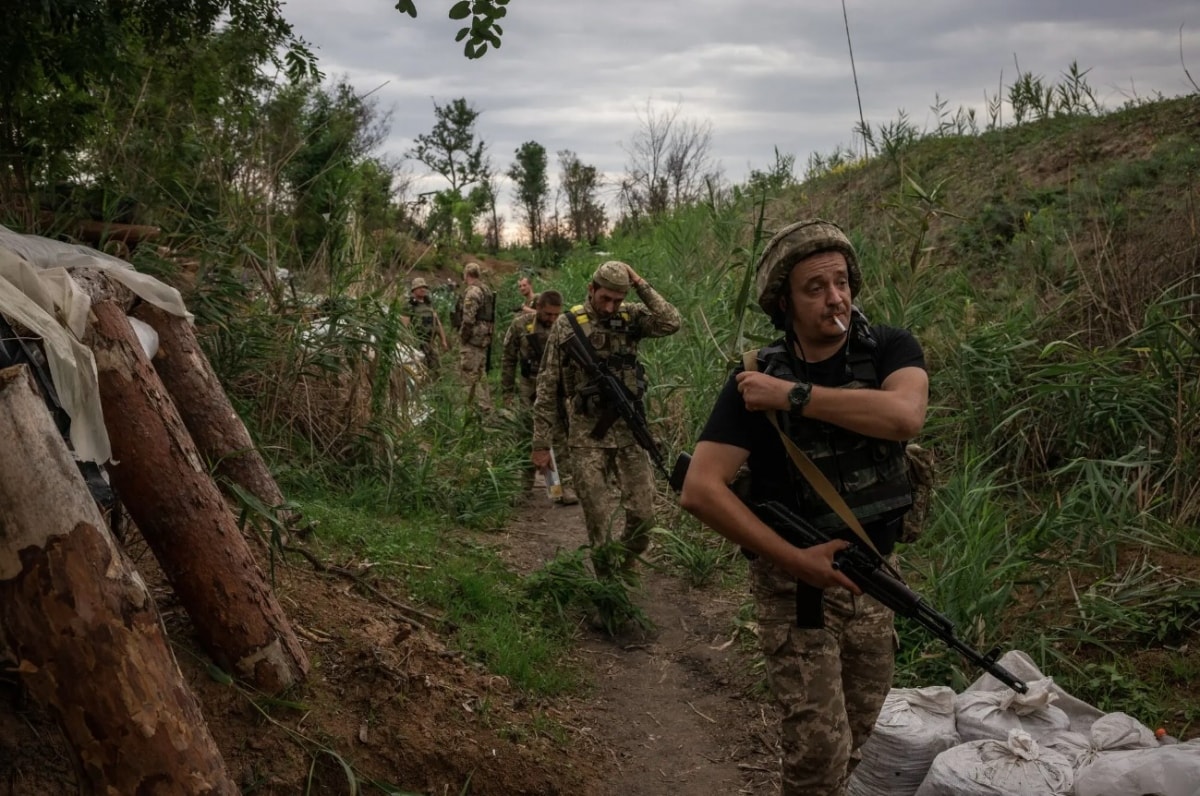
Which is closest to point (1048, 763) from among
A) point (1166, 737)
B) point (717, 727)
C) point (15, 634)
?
point (1166, 737)

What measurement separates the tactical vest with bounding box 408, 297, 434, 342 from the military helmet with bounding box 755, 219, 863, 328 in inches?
176

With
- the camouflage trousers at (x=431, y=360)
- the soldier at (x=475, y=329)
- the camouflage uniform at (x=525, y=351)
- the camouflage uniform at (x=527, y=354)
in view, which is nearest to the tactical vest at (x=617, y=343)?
the camouflage trousers at (x=431, y=360)

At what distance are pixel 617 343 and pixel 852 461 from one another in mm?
3488

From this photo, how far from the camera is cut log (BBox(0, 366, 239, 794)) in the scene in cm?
231

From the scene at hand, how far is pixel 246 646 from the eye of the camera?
3.23 metres

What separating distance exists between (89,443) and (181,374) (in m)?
1.24

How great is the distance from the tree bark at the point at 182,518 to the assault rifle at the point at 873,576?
1.69 metres

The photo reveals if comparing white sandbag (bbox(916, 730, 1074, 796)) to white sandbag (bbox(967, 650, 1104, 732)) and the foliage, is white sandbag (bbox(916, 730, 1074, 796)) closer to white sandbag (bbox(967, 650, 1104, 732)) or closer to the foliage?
white sandbag (bbox(967, 650, 1104, 732))

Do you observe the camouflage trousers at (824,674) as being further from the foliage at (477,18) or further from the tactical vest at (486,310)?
the tactical vest at (486,310)

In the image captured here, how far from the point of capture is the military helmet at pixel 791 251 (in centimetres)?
279

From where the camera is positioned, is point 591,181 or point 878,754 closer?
point 878,754

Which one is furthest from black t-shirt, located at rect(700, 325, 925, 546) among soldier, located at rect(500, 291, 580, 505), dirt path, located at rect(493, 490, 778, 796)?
soldier, located at rect(500, 291, 580, 505)

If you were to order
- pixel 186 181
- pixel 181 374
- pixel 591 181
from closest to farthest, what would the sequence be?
pixel 181 374 → pixel 186 181 → pixel 591 181

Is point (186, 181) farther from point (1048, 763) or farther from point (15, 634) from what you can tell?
point (1048, 763)
